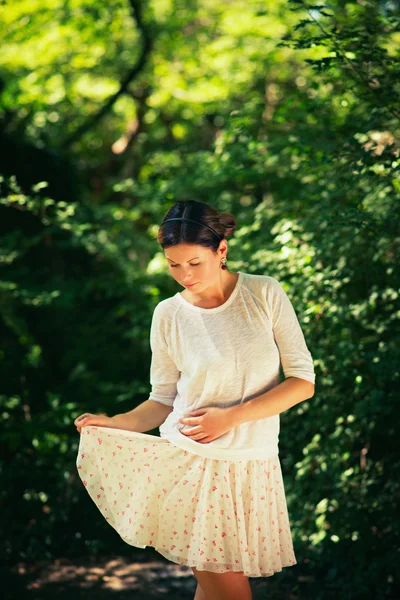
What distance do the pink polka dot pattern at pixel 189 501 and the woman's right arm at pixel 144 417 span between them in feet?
0.19

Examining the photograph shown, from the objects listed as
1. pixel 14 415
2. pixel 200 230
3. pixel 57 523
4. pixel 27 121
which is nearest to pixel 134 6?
pixel 27 121

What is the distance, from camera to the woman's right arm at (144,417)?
2336 mm

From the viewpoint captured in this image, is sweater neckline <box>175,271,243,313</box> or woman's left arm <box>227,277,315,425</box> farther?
sweater neckline <box>175,271,243,313</box>

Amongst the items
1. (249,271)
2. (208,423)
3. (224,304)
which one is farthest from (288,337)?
(249,271)

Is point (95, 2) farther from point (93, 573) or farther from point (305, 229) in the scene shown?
point (93, 573)

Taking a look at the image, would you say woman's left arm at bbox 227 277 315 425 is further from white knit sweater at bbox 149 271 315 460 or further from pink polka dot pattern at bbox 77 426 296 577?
pink polka dot pattern at bbox 77 426 296 577

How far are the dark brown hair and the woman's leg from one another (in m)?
1.01

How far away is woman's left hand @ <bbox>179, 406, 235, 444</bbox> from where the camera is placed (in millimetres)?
2123

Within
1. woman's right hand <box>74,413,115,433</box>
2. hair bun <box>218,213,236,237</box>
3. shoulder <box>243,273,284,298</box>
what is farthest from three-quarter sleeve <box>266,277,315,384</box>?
woman's right hand <box>74,413,115,433</box>

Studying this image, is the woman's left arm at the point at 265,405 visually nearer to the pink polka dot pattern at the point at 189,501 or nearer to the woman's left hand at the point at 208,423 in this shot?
the woman's left hand at the point at 208,423

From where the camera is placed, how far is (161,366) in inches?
94.3

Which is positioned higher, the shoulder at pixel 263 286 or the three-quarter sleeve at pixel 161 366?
the shoulder at pixel 263 286

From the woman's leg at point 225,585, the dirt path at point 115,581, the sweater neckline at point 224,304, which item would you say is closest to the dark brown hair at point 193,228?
the sweater neckline at point 224,304

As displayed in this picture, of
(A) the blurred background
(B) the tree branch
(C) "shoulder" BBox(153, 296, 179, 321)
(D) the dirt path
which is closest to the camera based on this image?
(C) "shoulder" BBox(153, 296, 179, 321)
